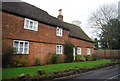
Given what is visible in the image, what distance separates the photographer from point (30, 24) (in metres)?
13.1

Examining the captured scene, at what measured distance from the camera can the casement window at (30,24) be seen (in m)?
12.6

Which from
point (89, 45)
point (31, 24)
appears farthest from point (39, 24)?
point (89, 45)

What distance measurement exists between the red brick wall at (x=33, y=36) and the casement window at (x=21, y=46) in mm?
400

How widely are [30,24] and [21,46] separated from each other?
9.91ft

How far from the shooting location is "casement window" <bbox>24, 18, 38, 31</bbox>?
1264cm

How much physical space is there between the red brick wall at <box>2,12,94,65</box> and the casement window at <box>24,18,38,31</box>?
0.41 m

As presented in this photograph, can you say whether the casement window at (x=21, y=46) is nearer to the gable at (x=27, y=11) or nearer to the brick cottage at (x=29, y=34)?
the brick cottage at (x=29, y=34)

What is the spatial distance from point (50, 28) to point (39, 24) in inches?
79.5

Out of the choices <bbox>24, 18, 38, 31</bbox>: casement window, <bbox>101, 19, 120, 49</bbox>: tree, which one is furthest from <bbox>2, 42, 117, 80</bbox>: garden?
<bbox>101, 19, 120, 49</bbox>: tree

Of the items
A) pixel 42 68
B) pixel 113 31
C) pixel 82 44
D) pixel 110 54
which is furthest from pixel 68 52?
pixel 113 31

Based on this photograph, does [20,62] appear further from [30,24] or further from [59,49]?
[59,49]

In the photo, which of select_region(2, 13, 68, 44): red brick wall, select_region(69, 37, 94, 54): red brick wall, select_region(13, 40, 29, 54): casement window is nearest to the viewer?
select_region(2, 13, 68, 44): red brick wall

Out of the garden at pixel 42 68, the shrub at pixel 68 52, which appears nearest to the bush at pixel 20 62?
the garden at pixel 42 68

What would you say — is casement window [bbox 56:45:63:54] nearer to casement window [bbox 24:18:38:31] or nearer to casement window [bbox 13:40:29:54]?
casement window [bbox 24:18:38:31]
